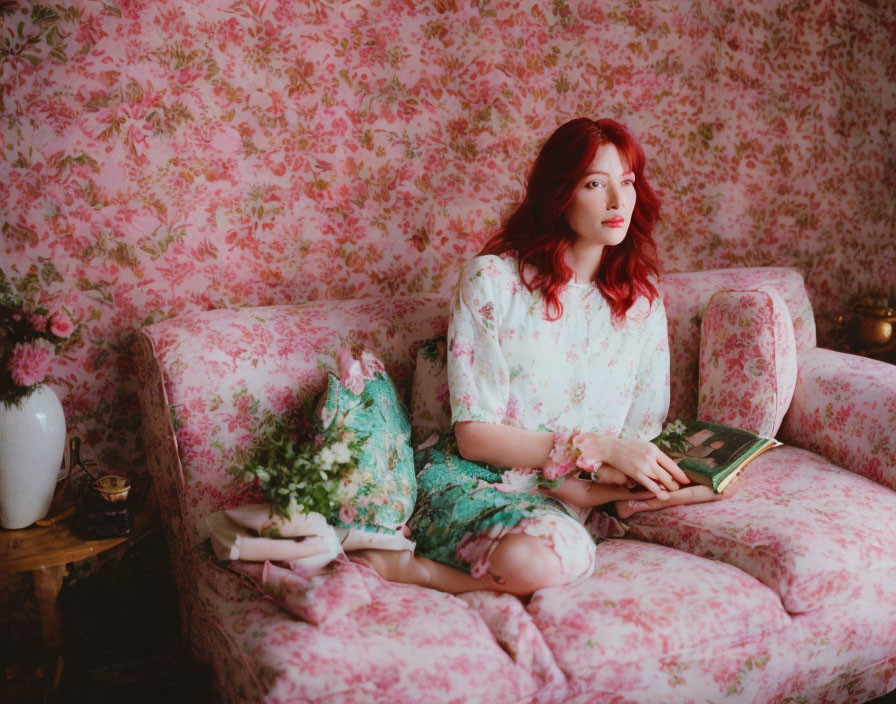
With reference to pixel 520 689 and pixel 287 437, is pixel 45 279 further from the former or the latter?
pixel 520 689

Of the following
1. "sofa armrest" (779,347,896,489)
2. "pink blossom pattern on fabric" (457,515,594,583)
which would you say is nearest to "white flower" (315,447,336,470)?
"pink blossom pattern on fabric" (457,515,594,583)

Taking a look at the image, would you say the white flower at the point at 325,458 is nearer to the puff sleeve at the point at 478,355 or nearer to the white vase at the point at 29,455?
the puff sleeve at the point at 478,355

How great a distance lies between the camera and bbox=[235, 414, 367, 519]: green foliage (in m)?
1.35

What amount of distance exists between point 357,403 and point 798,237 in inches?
74.3

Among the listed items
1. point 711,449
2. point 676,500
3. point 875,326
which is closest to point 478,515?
point 676,500

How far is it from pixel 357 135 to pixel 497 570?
1233 mm

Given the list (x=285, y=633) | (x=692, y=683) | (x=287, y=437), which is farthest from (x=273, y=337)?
(x=692, y=683)

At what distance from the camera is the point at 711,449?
1.74 metres

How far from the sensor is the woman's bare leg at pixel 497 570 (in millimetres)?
1385

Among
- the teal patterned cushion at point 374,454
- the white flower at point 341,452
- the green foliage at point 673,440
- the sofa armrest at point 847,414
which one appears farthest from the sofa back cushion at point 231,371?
the sofa armrest at point 847,414

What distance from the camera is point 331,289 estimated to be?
2.10 metres

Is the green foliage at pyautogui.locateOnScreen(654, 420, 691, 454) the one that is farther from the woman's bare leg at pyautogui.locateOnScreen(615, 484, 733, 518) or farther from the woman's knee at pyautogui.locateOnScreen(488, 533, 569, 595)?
the woman's knee at pyautogui.locateOnScreen(488, 533, 569, 595)

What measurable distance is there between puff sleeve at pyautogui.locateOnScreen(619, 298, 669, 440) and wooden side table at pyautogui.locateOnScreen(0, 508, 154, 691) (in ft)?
3.86

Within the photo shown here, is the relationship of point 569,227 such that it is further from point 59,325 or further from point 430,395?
Answer: point 59,325
